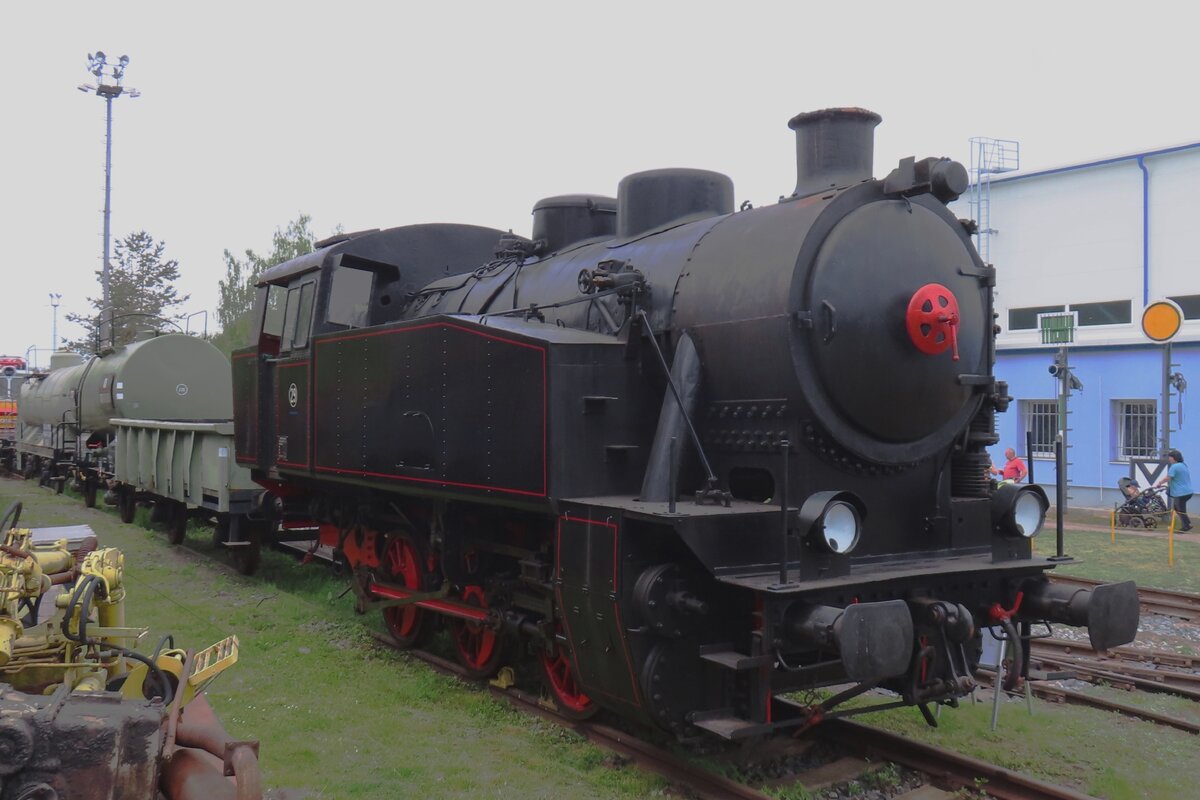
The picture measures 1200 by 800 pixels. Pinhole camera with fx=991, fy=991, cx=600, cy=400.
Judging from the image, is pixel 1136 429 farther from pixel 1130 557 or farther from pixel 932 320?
pixel 932 320

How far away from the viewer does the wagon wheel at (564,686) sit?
5.91 metres

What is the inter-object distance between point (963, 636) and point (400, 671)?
4085mm

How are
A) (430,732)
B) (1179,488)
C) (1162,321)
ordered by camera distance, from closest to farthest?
(430,732), (1162,321), (1179,488)

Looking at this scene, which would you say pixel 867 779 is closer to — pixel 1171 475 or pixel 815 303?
pixel 815 303

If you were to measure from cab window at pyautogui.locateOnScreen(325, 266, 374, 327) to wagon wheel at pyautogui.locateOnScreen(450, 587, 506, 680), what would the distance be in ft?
8.81

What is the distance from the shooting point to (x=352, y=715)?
242 inches

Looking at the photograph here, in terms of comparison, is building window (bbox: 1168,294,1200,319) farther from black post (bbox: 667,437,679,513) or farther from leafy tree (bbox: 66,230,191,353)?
leafy tree (bbox: 66,230,191,353)

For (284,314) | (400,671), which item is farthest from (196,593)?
(400,671)

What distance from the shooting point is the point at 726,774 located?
16.7ft

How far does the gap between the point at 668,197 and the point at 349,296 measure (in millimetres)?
3130

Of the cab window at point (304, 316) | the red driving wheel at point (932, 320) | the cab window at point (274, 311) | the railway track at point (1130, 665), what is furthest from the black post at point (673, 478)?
the cab window at point (274, 311)

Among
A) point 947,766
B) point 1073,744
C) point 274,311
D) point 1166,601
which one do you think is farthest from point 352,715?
point 1166,601

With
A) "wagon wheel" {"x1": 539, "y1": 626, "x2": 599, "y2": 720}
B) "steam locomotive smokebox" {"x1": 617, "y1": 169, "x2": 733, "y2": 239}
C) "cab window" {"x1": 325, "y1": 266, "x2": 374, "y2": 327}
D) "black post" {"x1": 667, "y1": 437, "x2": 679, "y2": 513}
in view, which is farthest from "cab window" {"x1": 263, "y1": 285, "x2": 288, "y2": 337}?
"black post" {"x1": 667, "y1": 437, "x2": 679, "y2": 513}

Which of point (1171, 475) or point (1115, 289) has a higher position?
point (1115, 289)
